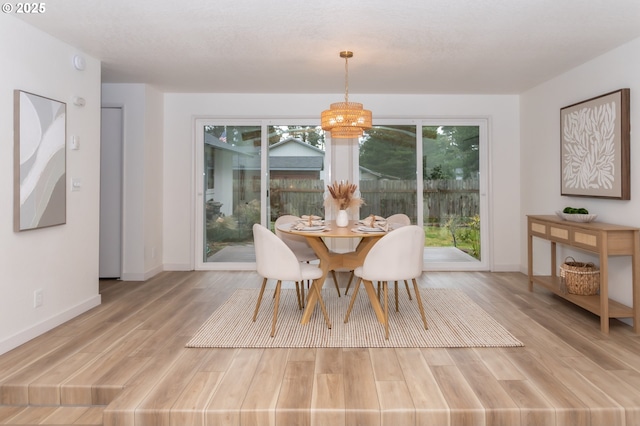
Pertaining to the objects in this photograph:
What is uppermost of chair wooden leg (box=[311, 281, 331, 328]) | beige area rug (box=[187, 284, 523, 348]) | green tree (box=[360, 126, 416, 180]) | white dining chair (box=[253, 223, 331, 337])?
green tree (box=[360, 126, 416, 180])

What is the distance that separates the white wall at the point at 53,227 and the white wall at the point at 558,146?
481cm

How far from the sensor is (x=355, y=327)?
3.36 meters

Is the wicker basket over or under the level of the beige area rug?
over

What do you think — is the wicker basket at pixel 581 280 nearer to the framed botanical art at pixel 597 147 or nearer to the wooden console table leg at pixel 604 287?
the wooden console table leg at pixel 604 287

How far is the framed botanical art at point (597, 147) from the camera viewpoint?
11.6 feet

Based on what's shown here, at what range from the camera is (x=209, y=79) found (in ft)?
15.9

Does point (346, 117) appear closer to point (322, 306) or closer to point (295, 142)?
point (322, 306)

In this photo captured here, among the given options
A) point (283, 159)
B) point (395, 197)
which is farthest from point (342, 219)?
point (283, 159)

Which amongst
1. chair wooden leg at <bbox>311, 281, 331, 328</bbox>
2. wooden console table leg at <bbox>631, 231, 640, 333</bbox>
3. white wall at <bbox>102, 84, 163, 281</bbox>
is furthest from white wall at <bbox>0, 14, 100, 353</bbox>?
wooden console table leg at <bbox>631, 231, 640, 333</bbox>

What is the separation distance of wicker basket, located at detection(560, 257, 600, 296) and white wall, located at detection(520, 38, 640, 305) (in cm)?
16

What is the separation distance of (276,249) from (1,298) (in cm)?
194

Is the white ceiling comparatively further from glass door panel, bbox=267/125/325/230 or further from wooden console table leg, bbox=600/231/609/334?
wooden console table leg, bbox=600/231/609/334

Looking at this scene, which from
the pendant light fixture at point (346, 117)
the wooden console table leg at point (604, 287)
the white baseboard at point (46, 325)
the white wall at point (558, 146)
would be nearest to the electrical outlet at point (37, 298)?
the white baseboard at point (46, 325)

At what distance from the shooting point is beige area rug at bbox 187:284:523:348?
9.86 ft
